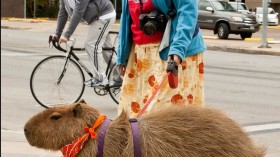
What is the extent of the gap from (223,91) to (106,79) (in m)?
2.92

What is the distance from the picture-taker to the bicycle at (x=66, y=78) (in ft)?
31.5

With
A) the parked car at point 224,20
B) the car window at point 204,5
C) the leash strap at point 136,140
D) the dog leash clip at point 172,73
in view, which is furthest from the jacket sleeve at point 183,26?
the car window at point 204,5

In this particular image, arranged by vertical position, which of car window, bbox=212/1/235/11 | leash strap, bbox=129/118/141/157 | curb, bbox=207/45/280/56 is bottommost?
curb, bbox=207/45/280/56

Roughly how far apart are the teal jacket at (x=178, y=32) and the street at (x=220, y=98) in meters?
1.40

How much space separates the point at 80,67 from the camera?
9.88 metres

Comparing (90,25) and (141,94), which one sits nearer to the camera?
(141,94)

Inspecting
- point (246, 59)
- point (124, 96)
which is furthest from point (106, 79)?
point (246, 59)

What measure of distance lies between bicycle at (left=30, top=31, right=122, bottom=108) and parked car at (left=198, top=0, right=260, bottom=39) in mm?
19991

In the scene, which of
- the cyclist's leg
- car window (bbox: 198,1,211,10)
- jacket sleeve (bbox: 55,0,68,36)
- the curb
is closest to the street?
the cyclist's leg

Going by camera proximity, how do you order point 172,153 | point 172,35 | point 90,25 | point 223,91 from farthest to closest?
point 223,91 → point 90,25 → point 172,35 → point 172,153

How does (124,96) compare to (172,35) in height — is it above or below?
below

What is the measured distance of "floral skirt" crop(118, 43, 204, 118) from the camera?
5121 mm

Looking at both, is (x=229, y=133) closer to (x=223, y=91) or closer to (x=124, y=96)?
(x=124, y=96)

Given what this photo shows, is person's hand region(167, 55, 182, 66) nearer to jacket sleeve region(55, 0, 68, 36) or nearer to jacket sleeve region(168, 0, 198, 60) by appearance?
jacket sleeve region(168, 0, 198, 60)
